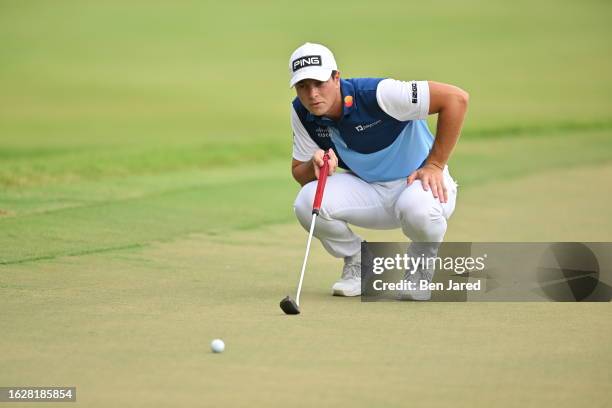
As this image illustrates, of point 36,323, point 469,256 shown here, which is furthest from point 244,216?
point 36,323

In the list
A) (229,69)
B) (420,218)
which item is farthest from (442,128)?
(229,69)

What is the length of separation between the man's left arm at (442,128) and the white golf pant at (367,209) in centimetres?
6

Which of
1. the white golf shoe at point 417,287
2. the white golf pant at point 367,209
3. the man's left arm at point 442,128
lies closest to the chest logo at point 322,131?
the white golf pant at point 367,209

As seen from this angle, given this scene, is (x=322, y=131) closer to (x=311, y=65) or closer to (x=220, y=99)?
(x=311, y=65)

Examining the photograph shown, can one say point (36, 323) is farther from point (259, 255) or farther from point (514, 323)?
point (259, 255)

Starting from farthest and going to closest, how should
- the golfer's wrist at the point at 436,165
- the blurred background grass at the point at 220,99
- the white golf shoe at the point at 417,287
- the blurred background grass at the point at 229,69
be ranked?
the blurred background grass at the point at 229,69 → the blurred background grass at the point at 220,99 → the golfer's wrist at the point at 436,165 → the white golf shoe at the point at 417,287

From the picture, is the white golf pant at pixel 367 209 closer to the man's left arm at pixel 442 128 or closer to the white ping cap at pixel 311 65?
the man's left arm at pixel 442 128

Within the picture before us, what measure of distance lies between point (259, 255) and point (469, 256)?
153 centimetres

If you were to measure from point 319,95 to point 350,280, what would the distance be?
1086mm

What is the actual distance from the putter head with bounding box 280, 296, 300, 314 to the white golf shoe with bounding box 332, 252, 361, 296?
31.5 inches

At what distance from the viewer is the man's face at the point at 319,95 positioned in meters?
6.85

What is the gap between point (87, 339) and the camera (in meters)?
5.70

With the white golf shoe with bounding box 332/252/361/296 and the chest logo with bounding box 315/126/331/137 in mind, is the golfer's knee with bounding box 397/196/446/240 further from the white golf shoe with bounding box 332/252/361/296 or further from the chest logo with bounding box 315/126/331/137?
the chest logo with bounding box 315/126/331/137

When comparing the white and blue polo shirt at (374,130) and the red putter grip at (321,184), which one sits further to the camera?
the red putter grip at (321,184)
